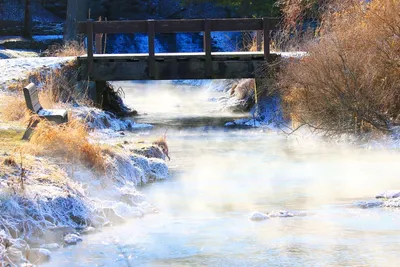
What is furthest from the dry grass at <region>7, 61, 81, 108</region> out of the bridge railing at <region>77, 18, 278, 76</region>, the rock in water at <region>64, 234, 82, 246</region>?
the rock in water at <region>64, 234, 82, 246</region>

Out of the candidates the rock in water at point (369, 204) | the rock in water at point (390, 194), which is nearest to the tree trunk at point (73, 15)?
the rock in water at point (390, 194)

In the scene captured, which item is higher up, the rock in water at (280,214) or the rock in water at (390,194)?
the rock in water at (390,194)

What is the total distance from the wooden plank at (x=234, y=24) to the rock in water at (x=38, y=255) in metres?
13.9

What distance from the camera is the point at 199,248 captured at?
9.50m

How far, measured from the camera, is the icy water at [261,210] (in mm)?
9148

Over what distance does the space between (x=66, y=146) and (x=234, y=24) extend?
425 inches

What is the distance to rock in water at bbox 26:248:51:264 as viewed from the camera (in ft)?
29.8

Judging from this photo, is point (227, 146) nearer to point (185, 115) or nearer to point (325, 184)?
point (325, 184)

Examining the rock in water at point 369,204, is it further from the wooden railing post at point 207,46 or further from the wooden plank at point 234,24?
the wooden plank at point 234,24

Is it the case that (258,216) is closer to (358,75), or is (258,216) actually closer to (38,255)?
(38,255)

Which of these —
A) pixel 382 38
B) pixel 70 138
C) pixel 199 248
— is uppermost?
pixel 382 38

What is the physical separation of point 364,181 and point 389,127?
3943 mm

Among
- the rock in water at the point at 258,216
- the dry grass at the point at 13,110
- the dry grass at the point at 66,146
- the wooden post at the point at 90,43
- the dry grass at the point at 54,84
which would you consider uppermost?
the wooden post at the point at 90,43

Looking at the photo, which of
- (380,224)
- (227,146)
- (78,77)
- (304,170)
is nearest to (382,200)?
(380,224)
